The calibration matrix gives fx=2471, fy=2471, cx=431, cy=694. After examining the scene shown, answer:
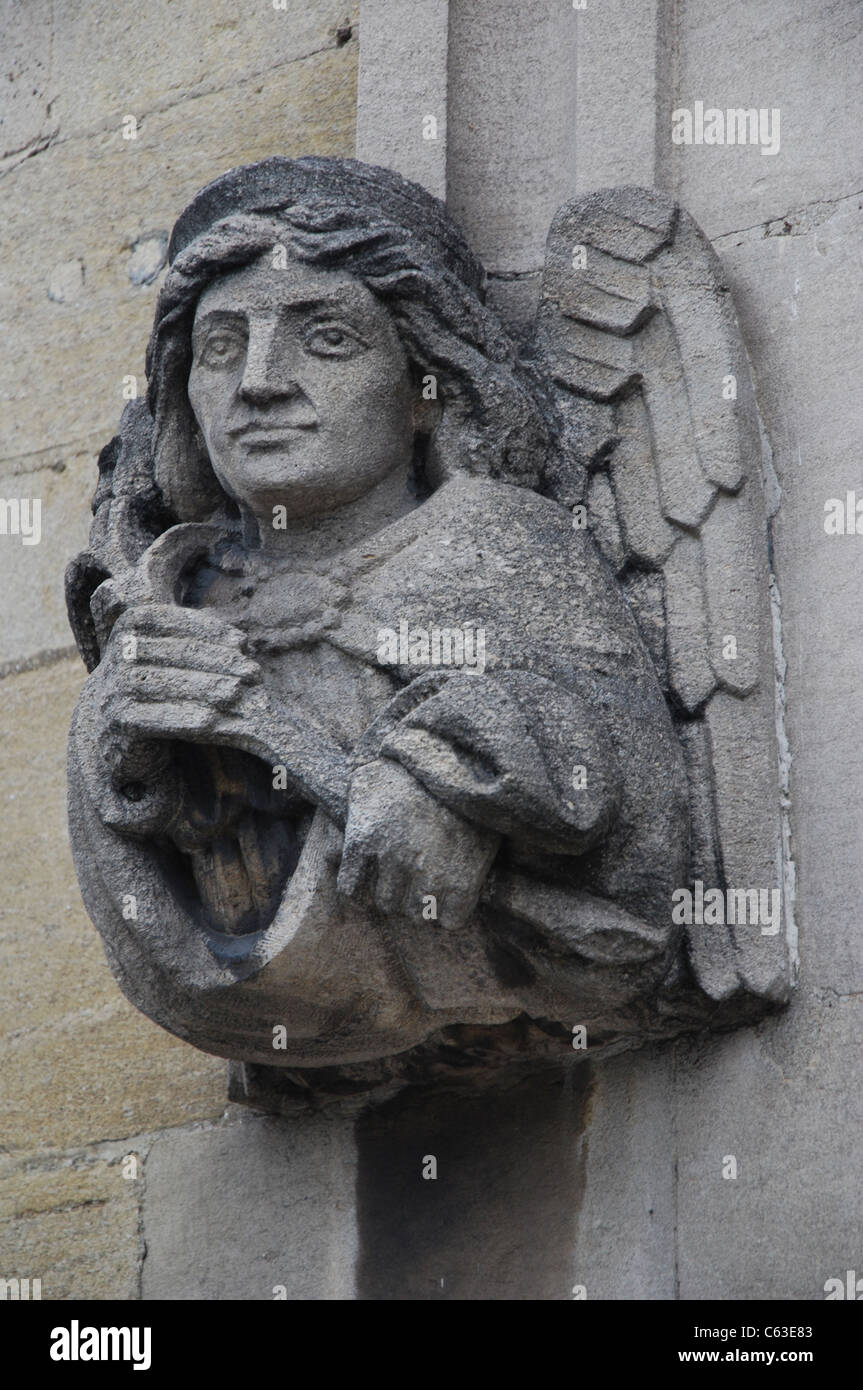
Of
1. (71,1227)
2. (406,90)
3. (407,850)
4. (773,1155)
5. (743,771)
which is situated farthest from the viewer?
(406,90)

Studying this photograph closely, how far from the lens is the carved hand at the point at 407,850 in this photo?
136 inches

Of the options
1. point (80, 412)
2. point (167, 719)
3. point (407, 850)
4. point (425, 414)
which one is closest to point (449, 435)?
point (425, 414)

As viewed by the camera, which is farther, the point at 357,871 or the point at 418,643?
the point at 418,643

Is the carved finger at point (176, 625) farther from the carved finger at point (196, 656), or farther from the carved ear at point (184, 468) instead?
the carved ear at point (184, 468)

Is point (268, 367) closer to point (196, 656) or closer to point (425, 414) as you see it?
point (425, 414)

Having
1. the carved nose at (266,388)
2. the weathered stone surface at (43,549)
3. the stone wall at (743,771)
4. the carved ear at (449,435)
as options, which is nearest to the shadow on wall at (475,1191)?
the stone wall at (743,771)

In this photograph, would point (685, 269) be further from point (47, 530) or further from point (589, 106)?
point (47, 530)

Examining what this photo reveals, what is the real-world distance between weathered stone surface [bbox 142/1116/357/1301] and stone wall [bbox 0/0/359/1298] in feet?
0.08

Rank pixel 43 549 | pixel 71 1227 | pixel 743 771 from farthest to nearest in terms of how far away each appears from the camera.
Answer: pixel 43 549 → pixel 71 1227 → pixel 743 771

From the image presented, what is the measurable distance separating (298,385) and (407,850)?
801 mm

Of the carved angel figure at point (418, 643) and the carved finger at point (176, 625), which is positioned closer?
the carved angel figure at point (418, 643)

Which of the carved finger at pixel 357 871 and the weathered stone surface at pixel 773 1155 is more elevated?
the carved finger at pixel 357 871

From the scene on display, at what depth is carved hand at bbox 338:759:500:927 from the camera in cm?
345

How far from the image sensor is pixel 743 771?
3.84 meters
